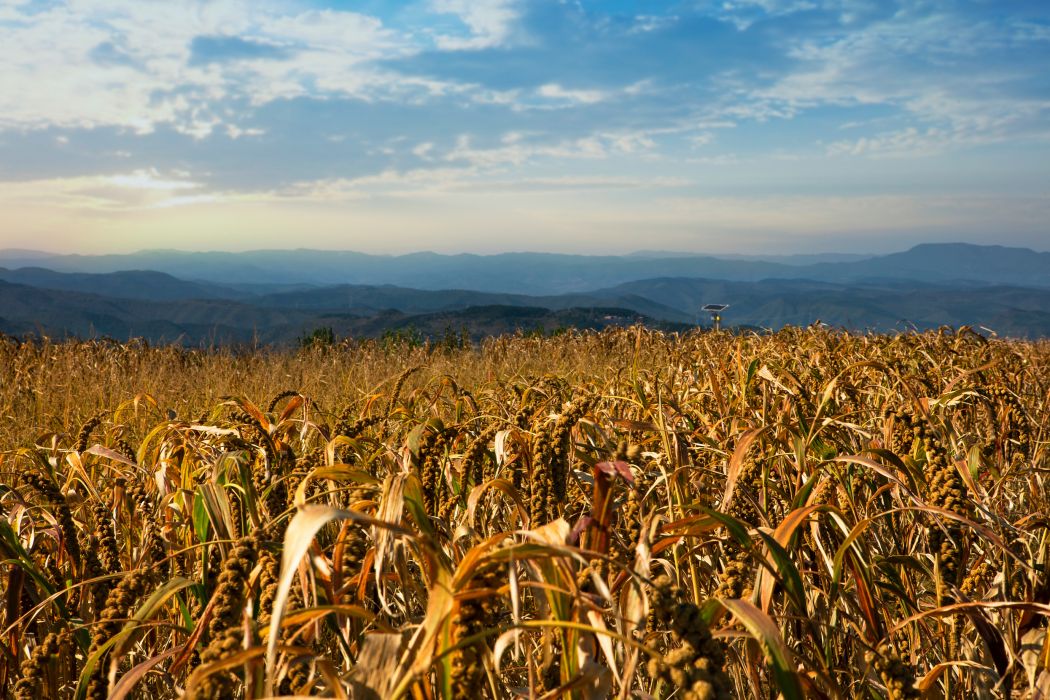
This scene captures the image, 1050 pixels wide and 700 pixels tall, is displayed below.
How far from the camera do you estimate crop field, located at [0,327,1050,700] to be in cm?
100

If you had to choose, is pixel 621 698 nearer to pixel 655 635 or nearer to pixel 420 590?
pixel 655 635

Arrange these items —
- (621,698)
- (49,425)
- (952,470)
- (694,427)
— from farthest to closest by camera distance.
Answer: (49,425), (694,427), (952,470), (621,698)

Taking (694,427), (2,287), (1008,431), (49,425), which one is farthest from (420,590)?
(2,287)

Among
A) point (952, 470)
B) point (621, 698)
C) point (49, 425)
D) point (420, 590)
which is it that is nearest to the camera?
point (621, 698)

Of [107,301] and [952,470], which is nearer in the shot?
[952,470]

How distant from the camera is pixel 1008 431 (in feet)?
11.5

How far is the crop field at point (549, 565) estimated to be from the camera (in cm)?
100

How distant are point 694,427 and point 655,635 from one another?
175 cm

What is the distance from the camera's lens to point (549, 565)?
3.87 feet

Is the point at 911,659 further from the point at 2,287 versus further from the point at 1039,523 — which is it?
the point at 2,287

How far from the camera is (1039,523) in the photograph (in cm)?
171

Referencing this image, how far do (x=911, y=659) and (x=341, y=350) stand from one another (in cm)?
1172

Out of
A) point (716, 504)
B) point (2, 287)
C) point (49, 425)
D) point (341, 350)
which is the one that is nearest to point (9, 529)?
point (716, 504)

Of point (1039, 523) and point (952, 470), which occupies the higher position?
point (952, 470)
